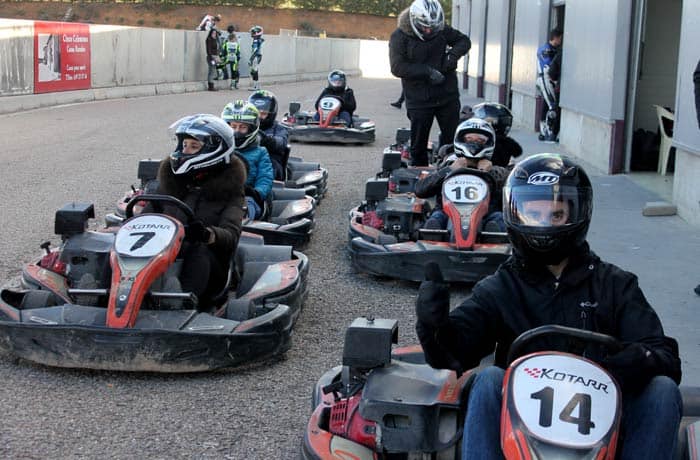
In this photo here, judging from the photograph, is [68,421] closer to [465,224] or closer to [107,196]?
[465,224]

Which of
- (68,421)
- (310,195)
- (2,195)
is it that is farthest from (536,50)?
(68,421)

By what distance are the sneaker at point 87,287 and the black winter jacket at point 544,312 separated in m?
2.22

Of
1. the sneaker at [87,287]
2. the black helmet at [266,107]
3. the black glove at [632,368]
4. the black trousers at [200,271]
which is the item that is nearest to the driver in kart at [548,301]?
the black glove at [632,368]

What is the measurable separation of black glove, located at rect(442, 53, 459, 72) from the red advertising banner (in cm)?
1132

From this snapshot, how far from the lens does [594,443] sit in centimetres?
280

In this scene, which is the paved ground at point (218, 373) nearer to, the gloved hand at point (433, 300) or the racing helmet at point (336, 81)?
the gloved hand at point (433, 300)

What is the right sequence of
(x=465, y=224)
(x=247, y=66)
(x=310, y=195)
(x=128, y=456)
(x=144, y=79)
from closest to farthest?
(x=128, y=456)
(x=465, y=224)
(x=310, y=195)
(x=144, y=79)
(x=247, y=66)

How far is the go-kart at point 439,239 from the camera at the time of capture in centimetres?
653

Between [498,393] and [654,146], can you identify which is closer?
[498,393]

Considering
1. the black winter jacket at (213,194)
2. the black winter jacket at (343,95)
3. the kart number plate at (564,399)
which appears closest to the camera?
the kart number plate at (564,399)

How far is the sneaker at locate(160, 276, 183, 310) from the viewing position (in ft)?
16.5

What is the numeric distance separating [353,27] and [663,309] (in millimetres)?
56454

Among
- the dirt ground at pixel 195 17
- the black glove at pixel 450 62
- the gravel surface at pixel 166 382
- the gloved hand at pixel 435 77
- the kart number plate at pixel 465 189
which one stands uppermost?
the dirt ground at pixel 195 17

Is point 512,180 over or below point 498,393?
over
